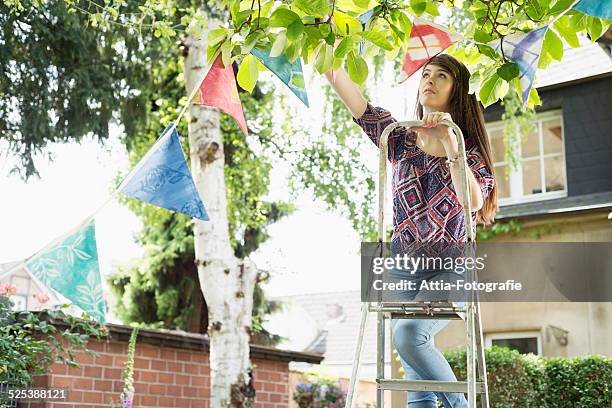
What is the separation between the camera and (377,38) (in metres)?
2.39

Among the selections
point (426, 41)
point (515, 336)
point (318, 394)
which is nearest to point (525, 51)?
point (426, 41)

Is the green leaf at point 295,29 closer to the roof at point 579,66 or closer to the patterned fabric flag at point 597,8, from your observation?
the patterned fabric flag at point 597,8

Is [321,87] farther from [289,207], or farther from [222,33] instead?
[222,33]

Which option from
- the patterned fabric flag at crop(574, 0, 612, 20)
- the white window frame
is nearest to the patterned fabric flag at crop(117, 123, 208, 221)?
the patterned fabric flag at crop(574, 0, 612, 20)

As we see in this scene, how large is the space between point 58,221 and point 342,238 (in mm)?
2930

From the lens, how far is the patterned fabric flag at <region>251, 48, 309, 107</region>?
321cm

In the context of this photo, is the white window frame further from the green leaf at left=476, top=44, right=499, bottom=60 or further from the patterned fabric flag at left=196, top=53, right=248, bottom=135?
the green leaf at left=476, top=44, right=499, bottom=60

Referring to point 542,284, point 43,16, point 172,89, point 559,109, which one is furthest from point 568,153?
point 43,16

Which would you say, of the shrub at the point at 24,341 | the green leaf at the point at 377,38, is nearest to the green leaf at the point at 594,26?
the green leaf at the point at 377,38

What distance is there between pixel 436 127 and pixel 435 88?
0.48 meters

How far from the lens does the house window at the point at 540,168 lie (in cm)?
987

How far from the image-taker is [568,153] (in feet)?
32.0

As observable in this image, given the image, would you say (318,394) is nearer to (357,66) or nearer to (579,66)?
(579,66)

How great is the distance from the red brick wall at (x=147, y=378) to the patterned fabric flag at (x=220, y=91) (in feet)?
6.83
